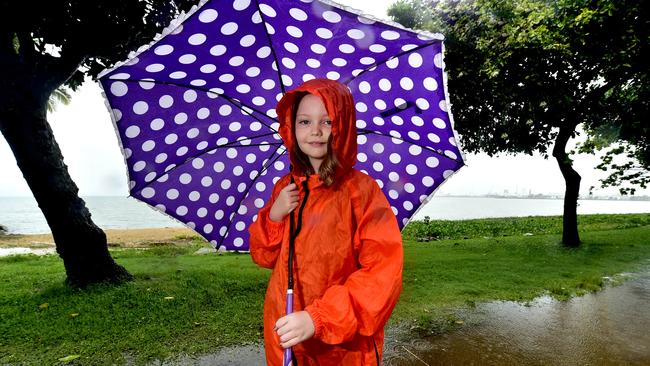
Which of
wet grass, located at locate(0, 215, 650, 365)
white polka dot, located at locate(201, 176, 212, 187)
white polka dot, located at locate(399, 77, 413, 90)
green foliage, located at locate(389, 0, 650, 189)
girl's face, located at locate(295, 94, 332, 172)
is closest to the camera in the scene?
girl's face, located at locate(295, 94, 332, 172)

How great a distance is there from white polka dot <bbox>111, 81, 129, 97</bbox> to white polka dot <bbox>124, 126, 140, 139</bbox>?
20 centimetres

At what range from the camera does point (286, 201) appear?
1656 mm

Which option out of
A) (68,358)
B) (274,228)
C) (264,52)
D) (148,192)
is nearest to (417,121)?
(264,52)

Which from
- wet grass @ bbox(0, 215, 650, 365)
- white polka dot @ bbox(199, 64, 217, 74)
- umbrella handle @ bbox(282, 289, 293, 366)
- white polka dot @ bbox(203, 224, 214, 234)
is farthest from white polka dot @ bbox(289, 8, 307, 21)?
wet grass @ bbox(0, 215, 650, 365)

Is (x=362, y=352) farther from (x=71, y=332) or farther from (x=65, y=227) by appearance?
(x=65, y=227)

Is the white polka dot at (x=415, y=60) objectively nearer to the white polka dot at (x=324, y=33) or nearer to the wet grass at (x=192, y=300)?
the white polka dot at (x=324, y=33)

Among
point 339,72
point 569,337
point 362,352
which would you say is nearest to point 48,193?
point 339,72

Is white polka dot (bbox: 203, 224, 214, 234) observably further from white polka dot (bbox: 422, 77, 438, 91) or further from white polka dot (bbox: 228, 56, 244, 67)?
white polka dot (bbox: 422, 77, 438, 91)

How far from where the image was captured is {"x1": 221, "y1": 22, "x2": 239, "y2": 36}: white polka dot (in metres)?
1.80

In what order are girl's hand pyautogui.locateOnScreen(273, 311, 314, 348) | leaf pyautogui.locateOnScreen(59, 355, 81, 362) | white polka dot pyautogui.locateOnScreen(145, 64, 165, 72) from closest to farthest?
girl's hand pyautogui.locateOnScreen(273, 311, 314, 348) → white polka dot pyautogui.locateOnScreen(145, 64, 165, 72) → leaf pyautogui.locateOnScreen(59, 355, 81, 362)

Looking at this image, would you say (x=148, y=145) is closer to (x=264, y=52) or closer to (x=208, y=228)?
(x=208, y=228)

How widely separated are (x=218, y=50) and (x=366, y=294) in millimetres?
1414

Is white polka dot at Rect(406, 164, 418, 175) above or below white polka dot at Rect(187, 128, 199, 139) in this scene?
below

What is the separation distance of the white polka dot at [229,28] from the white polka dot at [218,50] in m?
0.08
